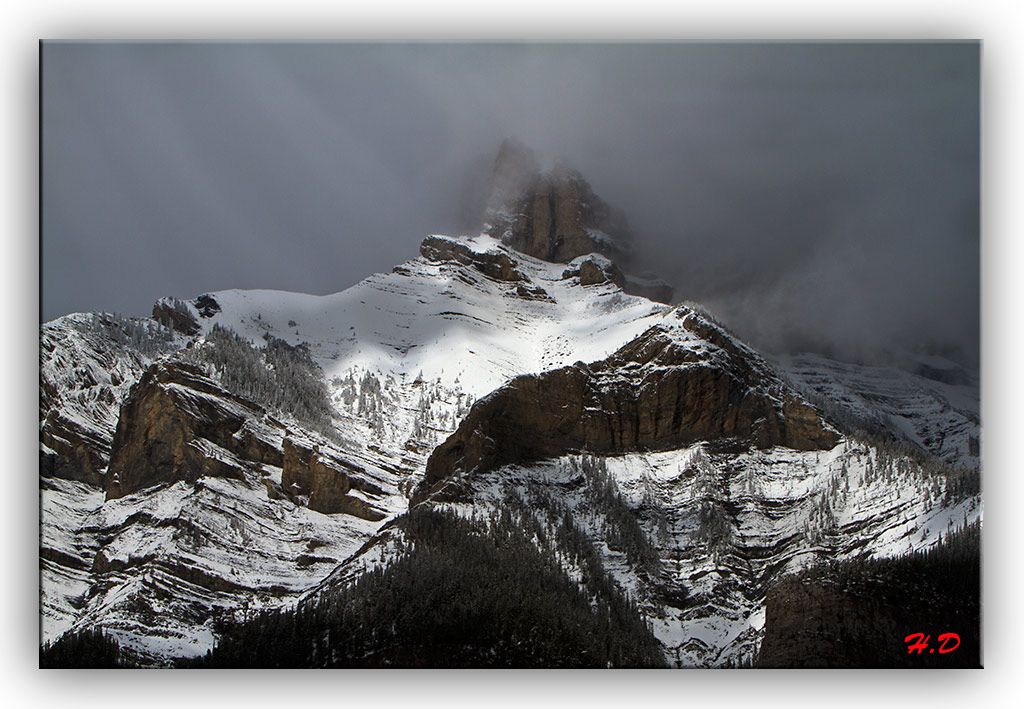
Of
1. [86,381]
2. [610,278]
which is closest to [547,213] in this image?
[610,278]

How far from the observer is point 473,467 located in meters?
17.0

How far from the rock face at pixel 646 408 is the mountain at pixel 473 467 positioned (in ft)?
0.17

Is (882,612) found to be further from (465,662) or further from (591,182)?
(591,182)

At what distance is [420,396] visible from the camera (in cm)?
1791

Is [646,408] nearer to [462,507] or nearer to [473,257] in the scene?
[473,257]

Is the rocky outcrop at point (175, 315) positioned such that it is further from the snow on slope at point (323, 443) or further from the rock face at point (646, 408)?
the rock face at point (646, 408)

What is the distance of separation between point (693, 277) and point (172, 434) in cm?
651

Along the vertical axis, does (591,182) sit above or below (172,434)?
above

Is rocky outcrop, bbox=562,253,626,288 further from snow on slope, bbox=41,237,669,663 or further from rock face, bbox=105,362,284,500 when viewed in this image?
rock face, bbox=105,362,284,500

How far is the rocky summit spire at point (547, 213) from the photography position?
14599mm

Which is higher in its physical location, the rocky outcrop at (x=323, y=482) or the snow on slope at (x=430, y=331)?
the snow on slope at (x=430, y=331)
